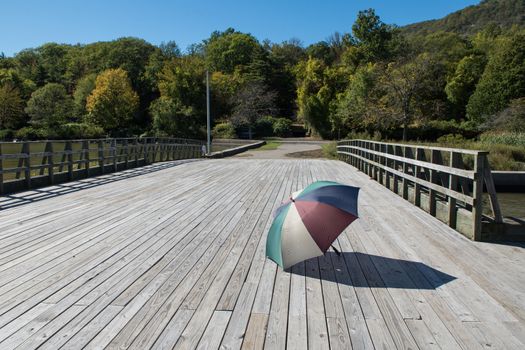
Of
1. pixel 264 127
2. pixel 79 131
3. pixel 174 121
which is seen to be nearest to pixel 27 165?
pixel 174 121

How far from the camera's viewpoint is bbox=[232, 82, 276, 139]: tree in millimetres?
51406

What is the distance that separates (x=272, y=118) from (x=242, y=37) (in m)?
31.8

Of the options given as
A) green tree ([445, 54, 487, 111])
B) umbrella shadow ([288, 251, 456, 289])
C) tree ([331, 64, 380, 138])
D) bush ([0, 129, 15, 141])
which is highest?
green tree ([445, 54, 487, 111])

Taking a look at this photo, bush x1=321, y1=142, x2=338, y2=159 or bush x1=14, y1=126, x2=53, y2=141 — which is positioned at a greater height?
bush x1=14, y1=126, x2=53, y2=141

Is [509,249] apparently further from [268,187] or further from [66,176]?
[66,176]

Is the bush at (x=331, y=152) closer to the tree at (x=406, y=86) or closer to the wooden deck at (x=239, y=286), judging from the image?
A: the tree at (x=406, y=86)

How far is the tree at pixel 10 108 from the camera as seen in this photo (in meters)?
54.9

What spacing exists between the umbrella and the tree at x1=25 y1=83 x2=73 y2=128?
192ft

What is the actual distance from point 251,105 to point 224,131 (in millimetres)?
4911

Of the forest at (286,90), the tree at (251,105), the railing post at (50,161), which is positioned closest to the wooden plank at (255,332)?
the railing post at (50,161)

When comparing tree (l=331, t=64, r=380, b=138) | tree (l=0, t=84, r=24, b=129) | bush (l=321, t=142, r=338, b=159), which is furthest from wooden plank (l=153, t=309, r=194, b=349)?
tree (l=0, t=84, r=24, b=129)

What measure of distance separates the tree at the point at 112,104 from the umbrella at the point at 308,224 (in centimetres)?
5780

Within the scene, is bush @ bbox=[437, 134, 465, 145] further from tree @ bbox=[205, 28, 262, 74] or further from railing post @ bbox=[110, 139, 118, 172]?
tree @ bbox=[205, 28, 262, 74]

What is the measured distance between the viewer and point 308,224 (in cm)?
357
